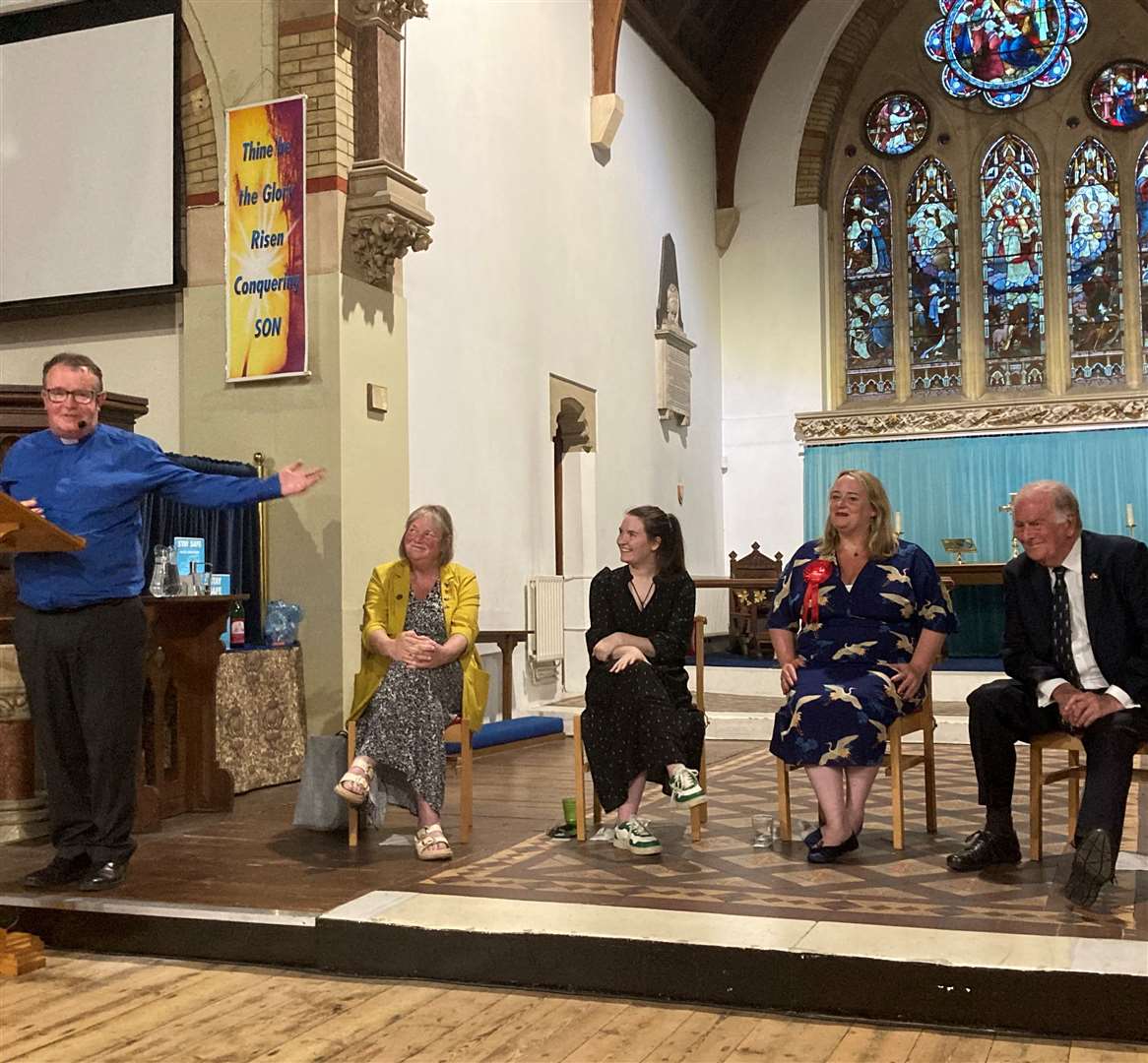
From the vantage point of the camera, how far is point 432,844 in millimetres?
4184

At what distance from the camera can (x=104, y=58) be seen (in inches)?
266

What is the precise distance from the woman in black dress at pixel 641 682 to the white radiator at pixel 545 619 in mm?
4327

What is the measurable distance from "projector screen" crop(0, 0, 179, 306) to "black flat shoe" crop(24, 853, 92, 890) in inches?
142

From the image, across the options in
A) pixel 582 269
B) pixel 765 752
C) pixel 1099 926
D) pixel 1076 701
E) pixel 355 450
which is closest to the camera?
pixel 1099 926

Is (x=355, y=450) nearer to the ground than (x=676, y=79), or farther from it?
nearer to the ground

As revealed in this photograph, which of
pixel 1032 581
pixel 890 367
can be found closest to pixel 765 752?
pixel 1032 581

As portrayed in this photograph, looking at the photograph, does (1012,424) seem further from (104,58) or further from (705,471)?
(104,58)

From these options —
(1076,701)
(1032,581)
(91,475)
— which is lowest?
(1076,701)

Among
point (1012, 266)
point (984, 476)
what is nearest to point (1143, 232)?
point (1012, 266)

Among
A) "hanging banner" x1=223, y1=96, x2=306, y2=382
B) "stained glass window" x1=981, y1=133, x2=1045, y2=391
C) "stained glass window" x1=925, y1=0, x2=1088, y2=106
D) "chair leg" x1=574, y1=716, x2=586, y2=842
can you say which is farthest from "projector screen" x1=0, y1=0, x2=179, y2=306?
"stained glass window" x1=925, y1=0, x2=1088, y2=106

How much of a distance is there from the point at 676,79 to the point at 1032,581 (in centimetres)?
1006

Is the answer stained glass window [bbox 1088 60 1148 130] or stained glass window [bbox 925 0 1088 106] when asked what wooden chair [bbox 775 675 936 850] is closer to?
stained glass window [bbox 1088 60 1148 130]

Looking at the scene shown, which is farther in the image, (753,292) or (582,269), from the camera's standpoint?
Result: (753,292)

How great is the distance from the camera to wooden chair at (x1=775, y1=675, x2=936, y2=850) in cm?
412
